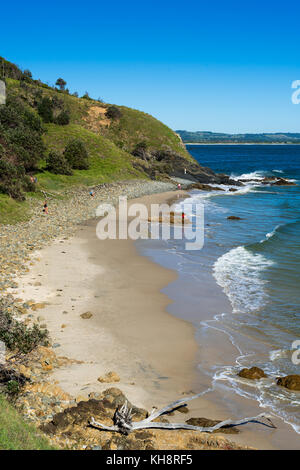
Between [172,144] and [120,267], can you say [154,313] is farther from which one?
[172,144]

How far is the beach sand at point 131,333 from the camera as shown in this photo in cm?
1010

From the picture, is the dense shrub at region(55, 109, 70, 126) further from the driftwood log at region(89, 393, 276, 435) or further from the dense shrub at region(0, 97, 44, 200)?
the driftwood log at region(89, 393, 276, 435)

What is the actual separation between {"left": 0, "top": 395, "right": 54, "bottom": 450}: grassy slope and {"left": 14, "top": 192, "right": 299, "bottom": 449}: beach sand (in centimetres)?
219

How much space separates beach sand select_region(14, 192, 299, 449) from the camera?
1010cm

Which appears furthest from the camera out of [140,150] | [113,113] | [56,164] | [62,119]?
[113,113]

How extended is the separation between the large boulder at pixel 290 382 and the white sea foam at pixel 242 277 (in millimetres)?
5386

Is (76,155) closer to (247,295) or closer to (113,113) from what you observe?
(247,295)

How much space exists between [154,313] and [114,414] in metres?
7.02

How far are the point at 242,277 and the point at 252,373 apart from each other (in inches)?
382

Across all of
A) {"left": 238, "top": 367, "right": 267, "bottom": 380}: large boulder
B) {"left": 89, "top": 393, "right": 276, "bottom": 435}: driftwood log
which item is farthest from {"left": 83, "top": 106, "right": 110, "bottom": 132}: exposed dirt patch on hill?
{"left": 89, "top": 393, "right": 276, "bottom": 435}: driftwood log

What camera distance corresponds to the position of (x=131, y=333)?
13844 mm

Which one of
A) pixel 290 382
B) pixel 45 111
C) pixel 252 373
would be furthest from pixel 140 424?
pixel 45 111

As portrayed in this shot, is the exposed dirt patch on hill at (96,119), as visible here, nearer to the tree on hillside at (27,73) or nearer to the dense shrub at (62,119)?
the dense shrub at (62,119)

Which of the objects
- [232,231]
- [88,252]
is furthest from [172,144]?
[88,252]
